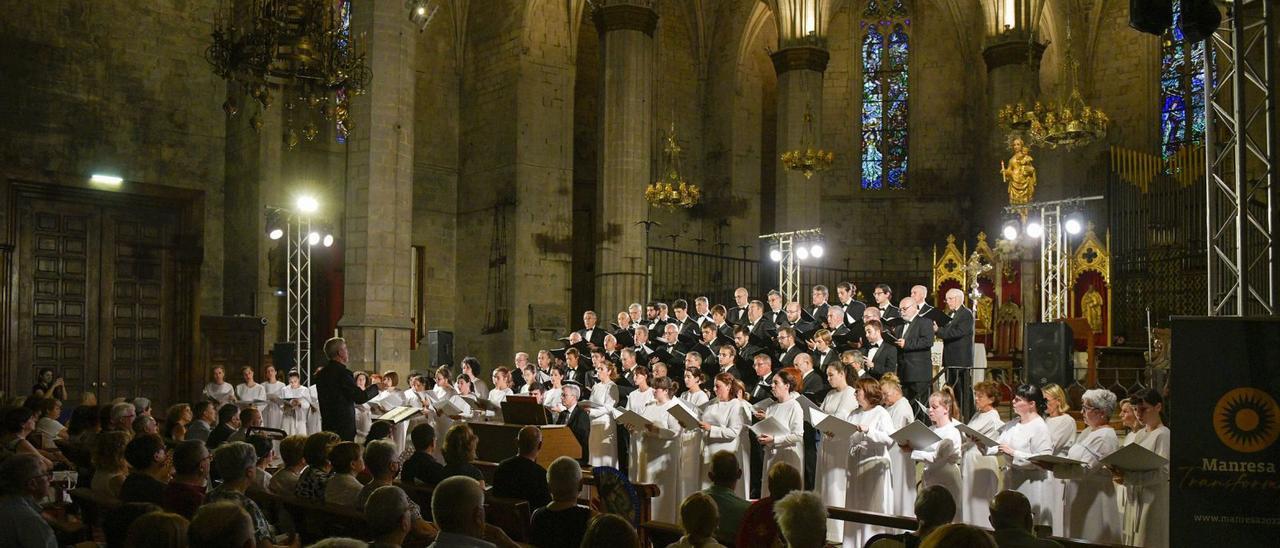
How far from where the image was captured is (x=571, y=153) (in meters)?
24.5

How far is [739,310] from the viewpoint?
51.2 ft

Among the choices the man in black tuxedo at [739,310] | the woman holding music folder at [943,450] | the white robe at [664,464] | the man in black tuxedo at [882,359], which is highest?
the man in black tuxedo at [739,310]

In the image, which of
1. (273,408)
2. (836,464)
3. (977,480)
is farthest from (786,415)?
(273,408)

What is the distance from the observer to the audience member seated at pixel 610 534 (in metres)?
3.96

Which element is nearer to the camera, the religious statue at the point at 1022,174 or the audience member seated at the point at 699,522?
the audience member seated at the point at 699,522

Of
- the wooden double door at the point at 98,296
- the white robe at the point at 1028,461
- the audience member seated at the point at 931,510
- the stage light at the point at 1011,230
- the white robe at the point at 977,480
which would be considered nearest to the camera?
the audience member seated at the point at 931,510

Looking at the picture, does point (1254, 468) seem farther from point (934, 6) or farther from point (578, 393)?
point (934, 6)

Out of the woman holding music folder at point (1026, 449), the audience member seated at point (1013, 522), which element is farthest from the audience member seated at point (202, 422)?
the audience member seated at point (1013, 522)

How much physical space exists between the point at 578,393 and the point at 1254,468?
814cm

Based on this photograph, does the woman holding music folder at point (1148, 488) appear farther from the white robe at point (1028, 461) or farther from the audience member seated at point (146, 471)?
the audience member seated at point (146, 471)

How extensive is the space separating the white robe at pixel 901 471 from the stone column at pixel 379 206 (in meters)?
8.26

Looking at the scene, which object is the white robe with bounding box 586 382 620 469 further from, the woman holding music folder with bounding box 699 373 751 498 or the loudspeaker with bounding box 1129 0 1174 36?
the loudspeaker with bounding box 1129 0 1174 36

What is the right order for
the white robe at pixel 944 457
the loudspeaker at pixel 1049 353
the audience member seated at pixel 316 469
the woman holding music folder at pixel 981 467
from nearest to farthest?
the audience member seated at pixel 316 469 → the white robe at pixel 944 457 → the woman holding music folder at pixel 981 467 → the loudspeaker at pixel 1049 353

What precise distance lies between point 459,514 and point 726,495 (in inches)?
67.3
